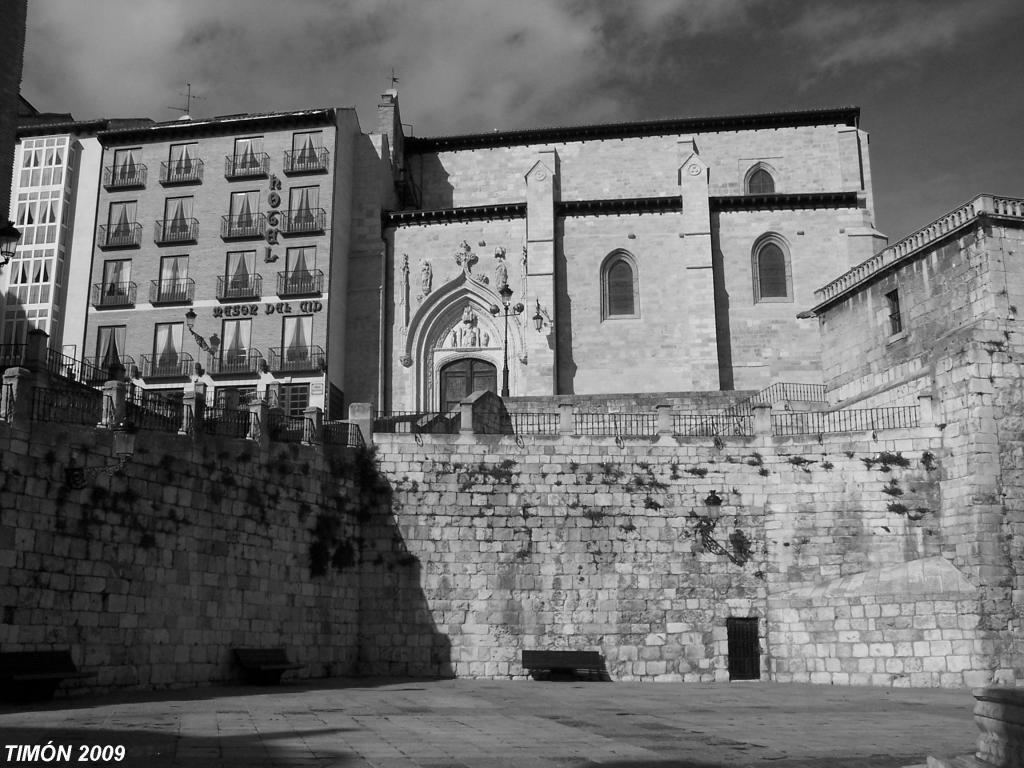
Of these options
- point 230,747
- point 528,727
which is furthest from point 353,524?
point 230,747

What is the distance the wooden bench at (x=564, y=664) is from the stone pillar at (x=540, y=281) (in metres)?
17.9

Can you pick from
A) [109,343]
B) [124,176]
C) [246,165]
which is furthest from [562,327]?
[124,176]

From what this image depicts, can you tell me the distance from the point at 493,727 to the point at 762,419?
44.9ft

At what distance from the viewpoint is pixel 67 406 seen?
1700 cm

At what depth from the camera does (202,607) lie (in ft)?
62.7

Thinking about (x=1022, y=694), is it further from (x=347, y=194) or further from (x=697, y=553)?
(x=347, y=194)

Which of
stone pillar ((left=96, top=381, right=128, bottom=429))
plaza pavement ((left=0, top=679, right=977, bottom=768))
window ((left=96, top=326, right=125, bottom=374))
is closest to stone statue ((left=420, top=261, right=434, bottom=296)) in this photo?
window ((left=96, top=326, right=125, bottom=374))

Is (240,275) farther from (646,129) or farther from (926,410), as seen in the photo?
(926,410)

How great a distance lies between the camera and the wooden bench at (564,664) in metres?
21.8

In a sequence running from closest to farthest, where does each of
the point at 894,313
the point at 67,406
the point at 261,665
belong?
the point at 67,406, the point at 261,665, the point at 894,313

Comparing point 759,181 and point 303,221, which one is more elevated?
point 759,181

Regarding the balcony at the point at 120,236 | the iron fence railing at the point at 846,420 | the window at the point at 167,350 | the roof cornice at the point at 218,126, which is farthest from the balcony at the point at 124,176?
the iron fence railing at the point at 846,420

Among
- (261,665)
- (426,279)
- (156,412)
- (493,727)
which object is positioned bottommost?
(493,727)

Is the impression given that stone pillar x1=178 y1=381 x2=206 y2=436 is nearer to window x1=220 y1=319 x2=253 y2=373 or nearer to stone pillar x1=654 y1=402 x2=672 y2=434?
stone pillar x1=654 y1=402 x2=672 y2=434
